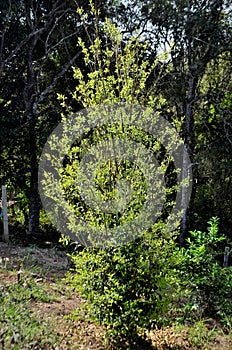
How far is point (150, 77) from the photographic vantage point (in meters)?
6.46

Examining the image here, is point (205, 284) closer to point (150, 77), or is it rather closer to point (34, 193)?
point (150, 77)

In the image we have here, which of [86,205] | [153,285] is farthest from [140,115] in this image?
[153,285]

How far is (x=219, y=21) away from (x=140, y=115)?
Answer: 13.4 feet

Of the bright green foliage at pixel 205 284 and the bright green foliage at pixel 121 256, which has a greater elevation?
the bright green foliage at pixel 121 256

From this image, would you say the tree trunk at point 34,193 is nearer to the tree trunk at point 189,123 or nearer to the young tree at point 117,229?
the tree trunk at point 189,123

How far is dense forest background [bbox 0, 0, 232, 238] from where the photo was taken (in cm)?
600

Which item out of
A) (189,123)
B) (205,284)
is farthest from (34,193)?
(205,284)

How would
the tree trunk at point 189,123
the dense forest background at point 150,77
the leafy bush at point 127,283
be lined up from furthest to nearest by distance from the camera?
1. the tree trunk at point 189,123
2. the dense forest background at point 150,77
3. the leafy bush at point 127,283

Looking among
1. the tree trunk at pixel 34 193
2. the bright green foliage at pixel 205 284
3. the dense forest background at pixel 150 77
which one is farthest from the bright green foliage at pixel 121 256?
the tree trunk at pixel 34 193

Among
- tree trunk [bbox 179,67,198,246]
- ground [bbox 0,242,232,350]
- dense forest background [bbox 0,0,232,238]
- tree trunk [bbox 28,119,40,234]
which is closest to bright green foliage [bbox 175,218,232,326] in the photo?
ground [bbox 0,242,232,350]

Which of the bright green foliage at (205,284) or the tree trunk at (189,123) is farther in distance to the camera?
the tree trunk at (189,123)

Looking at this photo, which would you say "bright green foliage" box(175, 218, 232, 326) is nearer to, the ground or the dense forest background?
the ground

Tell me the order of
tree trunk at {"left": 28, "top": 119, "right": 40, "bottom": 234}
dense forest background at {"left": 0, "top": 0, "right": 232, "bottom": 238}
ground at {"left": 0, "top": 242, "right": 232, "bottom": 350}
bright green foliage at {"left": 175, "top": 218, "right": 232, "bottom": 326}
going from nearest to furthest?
ground at {"left": 0, "top": 242, "right": 232, "bottom": 350}
bright green foliage at {"left": 175, "top": 218, "right": 232, "bottom": 326}
dense forest background at {"left": 0, "top": 0, "right": 232, "bottom": 238}
tree trunk at {"left": 28, "top": 119, "right": 40, "bottom": 234}

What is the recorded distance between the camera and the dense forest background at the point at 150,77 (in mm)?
6004
